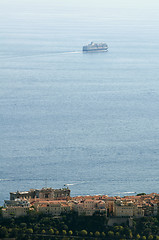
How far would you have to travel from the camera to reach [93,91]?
85.2 meters

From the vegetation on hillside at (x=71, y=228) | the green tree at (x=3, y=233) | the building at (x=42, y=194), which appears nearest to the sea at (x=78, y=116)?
the building at (x=42, y=194)

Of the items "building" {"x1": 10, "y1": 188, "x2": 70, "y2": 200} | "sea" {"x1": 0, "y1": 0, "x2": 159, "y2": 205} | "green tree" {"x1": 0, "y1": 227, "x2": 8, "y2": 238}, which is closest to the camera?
"green tree" {"x1": 0, "y1": 227, "x2": 8, "y2": 238}

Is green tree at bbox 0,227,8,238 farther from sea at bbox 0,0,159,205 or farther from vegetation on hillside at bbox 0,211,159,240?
sea at bbox 0,0,159,205

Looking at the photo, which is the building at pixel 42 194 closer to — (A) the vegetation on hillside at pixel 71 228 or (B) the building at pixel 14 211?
→ (B) the building at pixel 14 211

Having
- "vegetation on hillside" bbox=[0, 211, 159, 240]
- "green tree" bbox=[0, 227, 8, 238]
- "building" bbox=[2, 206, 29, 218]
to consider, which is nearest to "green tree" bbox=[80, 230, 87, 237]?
"vegetation on hillside" bbox=[0, 211, 159, 240]

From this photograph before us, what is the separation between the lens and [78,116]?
2817 inches

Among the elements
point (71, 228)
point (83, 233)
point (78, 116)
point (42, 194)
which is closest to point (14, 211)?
point (71, 228)

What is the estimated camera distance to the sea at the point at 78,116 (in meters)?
51.9

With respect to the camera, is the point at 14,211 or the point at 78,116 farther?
the point at 78,116

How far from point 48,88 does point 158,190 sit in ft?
127

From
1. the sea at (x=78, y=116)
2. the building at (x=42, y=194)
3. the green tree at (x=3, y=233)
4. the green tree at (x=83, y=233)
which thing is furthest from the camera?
the sea at (x=78, y=116)

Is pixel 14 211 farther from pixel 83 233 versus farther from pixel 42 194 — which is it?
pixel 83 233

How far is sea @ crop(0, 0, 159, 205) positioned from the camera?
5191 centimetres

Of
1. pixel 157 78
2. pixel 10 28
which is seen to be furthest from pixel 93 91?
pixel 10 28
